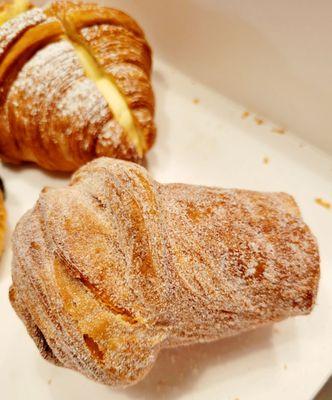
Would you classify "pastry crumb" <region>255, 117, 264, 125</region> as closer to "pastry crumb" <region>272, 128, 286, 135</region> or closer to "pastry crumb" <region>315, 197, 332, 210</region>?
"pastry crumb" <region>272, 128, 286, 135</region>

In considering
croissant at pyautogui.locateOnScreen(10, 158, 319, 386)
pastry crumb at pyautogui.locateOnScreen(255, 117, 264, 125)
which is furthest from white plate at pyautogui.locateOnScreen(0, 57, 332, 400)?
croissant at pyautogui.locateOnScreen(10, 158, 319, 386)

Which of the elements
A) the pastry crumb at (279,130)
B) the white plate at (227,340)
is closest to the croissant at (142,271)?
the white plate at (227,340)

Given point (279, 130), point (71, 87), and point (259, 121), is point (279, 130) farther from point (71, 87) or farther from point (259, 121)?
point (71, 87)

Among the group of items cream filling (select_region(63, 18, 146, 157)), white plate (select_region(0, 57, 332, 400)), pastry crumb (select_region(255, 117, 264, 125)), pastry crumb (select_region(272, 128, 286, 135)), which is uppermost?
cream filling (select_region(63, 18, 146, 157))

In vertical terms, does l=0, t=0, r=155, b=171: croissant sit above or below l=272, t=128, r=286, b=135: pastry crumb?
above

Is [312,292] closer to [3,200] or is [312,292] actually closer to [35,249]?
[35,249]

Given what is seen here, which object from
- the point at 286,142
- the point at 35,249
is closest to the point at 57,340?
the point at 35,249

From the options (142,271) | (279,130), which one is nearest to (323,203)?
(279,130)
